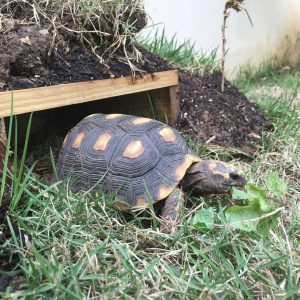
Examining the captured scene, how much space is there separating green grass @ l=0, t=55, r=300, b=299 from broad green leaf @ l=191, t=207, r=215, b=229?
0.6 inches

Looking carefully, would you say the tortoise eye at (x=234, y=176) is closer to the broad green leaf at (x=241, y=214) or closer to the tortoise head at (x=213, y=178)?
the tortoise head at (x=213, y=178)

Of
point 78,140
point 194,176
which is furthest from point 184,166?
point 78,140

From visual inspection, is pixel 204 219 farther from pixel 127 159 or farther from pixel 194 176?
pixel 127 159

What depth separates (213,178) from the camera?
1.82m

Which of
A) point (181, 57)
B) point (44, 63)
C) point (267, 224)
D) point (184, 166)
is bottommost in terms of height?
point (267, 224)

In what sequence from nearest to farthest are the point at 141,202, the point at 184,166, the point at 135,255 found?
the point at 135,255 → the point at 141,202 → the point at 184,166

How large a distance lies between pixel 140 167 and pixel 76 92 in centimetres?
53

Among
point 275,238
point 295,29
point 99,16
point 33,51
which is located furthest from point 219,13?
point 275,238

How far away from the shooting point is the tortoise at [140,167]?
175 cm

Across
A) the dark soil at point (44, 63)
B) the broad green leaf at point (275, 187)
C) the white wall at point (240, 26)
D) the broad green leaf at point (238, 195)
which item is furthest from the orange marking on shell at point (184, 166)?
the white wall at point (240, 26)

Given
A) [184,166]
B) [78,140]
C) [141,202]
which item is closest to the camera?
[141,202]

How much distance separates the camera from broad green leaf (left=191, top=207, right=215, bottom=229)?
1.59 m

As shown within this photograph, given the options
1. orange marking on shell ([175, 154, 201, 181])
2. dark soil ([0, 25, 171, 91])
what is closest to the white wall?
dark soil ([0, 25, 171, 91])

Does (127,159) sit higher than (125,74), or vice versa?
(125,74)
